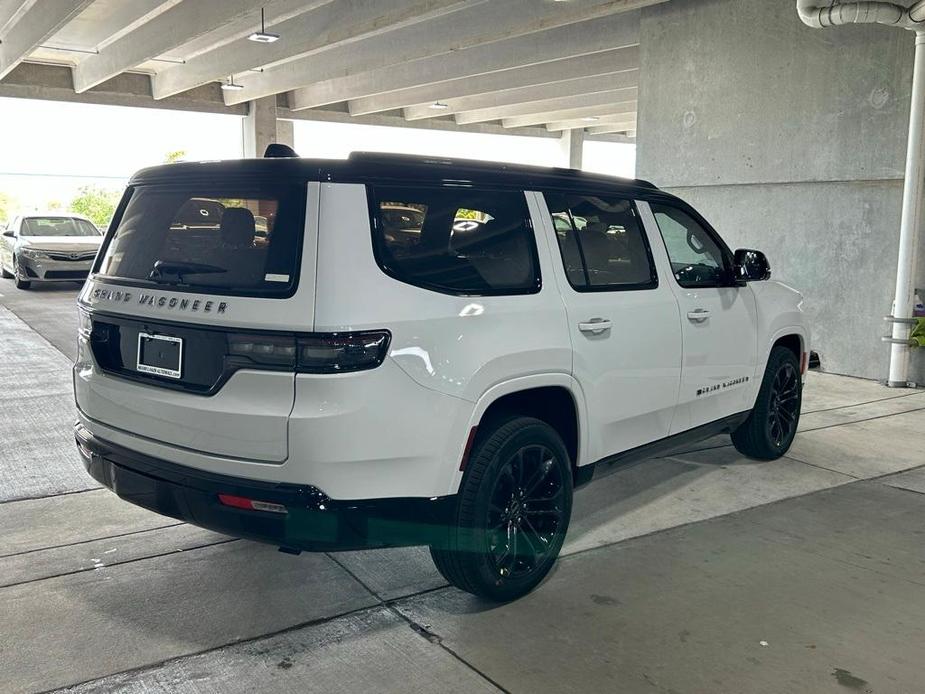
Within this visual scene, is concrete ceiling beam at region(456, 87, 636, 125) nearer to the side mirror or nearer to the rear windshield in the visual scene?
the side mirror

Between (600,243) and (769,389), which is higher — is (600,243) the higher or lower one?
the higher one

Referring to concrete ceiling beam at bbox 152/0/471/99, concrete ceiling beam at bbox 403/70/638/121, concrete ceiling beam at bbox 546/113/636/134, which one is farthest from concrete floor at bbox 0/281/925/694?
concrete ceiling beam at bbox 546/113/636/134

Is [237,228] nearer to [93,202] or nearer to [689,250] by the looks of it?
[689,250]

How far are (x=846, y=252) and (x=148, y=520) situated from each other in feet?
24.5

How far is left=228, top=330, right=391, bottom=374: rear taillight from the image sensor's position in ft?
9.03

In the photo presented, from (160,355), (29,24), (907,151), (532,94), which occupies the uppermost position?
(532,94)

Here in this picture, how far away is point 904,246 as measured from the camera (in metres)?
8.00

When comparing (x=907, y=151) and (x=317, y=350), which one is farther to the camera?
(x=907, y=151)

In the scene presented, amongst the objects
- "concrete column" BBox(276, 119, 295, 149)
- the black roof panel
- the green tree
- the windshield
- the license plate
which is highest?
"concrete column" BBox(276, 119, 295, 149)

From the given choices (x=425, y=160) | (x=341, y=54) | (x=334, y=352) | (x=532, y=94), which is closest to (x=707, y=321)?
(x=425, y=160)

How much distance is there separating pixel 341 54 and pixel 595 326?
14750 mm

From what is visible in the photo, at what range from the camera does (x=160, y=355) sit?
3.11m

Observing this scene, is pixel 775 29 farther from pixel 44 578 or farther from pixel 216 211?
pixel 44 578

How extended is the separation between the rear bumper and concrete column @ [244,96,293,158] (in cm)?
2195
